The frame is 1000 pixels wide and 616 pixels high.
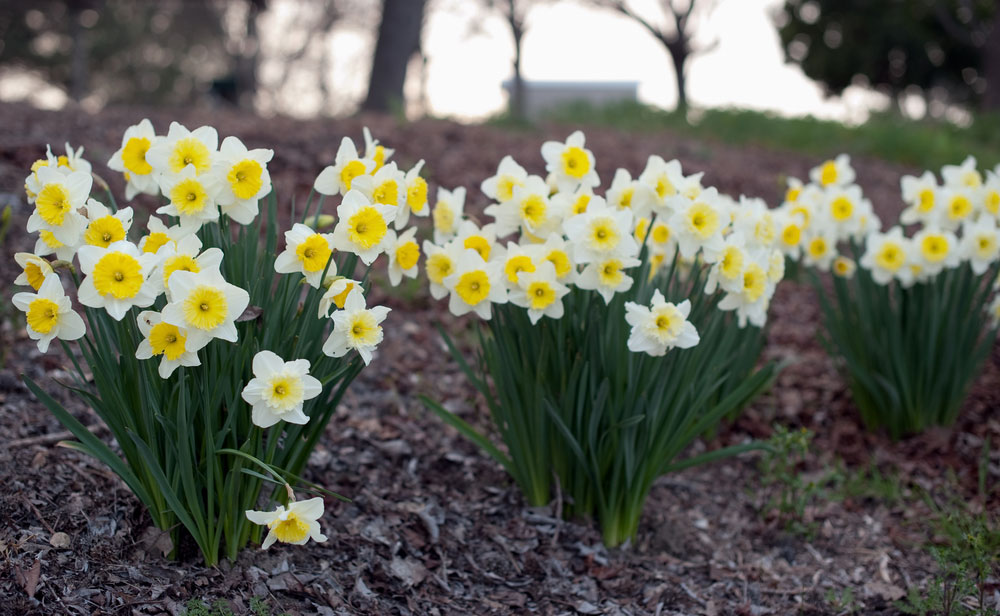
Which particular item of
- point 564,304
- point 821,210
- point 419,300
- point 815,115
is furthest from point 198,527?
point 815,115

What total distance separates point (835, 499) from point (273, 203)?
2092mm

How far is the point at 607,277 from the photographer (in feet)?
6.82

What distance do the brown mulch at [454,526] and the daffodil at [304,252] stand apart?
2.44 ft

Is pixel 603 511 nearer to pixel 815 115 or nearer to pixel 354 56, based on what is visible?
pixel 815 115

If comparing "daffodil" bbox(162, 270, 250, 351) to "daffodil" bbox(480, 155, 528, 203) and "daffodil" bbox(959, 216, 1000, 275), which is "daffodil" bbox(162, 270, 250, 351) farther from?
"daffodil" bbox(959, 216, 1000, 275)

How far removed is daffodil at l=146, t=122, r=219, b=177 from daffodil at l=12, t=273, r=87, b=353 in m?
0.30

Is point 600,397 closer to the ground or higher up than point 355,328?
closer to the ground

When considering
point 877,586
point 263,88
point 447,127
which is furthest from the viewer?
point 263,88

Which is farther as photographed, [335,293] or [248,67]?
[248,67]

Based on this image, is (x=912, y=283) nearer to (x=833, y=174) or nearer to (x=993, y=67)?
(x=833, y=174)

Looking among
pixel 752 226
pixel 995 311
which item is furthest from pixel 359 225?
pixel 995 311

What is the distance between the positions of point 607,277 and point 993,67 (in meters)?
11.7

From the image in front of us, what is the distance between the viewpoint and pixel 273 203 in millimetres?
2025

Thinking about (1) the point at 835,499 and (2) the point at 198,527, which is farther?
(1) the point at 835,499
